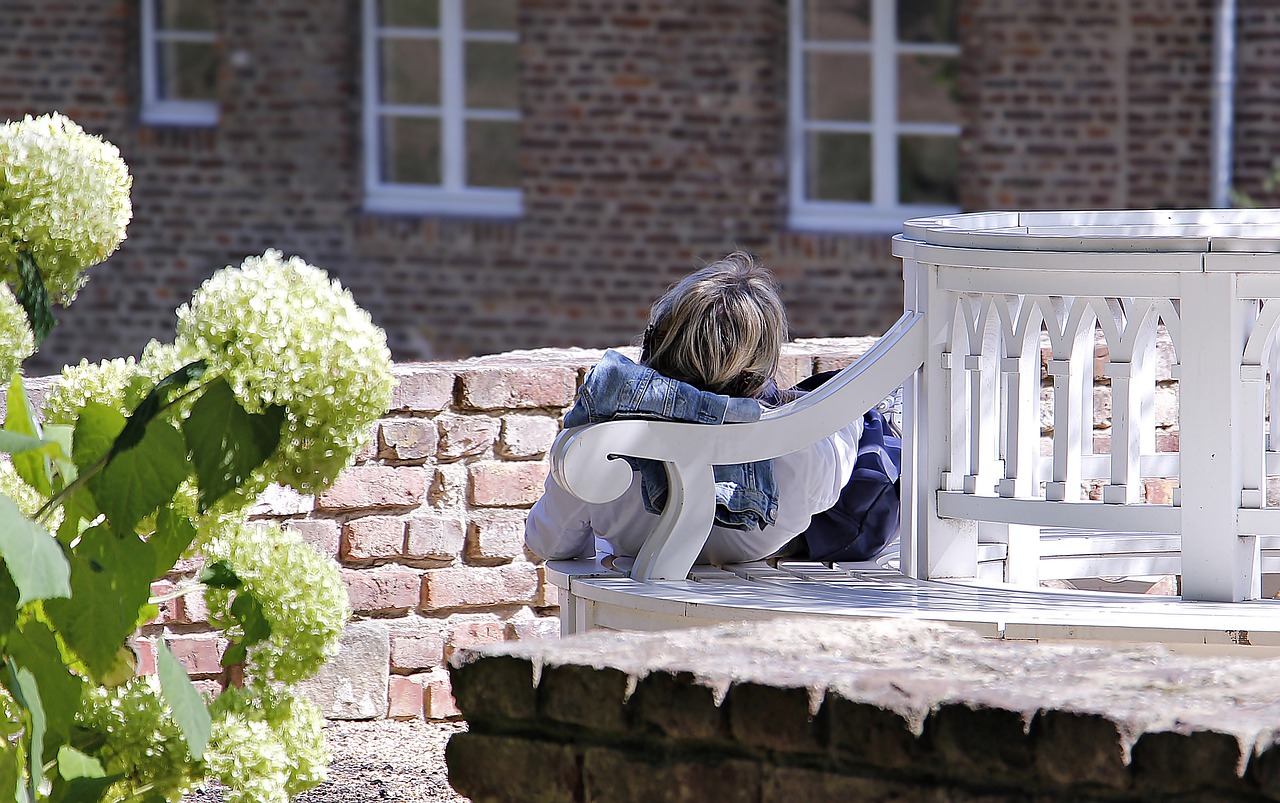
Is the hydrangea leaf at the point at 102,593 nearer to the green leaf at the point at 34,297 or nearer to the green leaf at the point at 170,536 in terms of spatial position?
the green leaf at the point at 170,536

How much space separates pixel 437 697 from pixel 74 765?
1.90m

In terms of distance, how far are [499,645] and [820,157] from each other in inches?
297

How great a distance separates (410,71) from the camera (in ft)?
31.7

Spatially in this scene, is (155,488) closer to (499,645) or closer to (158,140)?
(499,645)

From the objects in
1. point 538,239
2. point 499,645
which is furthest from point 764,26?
point 499,645

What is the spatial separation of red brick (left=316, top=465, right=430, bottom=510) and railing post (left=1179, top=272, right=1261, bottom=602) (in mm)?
1641

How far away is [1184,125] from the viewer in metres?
8.44

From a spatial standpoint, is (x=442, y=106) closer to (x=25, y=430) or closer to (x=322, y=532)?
(x=322, y=532)

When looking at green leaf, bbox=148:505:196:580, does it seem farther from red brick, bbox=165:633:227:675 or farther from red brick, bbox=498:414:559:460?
red brick, bbox=498:414:559:460

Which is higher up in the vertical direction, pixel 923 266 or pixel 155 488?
pixel 923 266

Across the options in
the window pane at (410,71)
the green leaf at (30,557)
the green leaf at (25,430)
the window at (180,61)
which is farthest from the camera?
the window at (180,61)

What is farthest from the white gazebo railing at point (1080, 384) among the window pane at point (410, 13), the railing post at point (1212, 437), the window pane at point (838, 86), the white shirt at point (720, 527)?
the window pane at point (410, 13)

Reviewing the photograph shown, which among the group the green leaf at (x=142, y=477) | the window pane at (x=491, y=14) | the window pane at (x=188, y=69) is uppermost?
the window pane at (x=491, y=14)

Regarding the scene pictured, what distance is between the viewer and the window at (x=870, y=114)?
9008 mm
